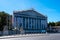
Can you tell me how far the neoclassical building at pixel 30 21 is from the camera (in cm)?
8928

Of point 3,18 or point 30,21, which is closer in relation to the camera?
point 3,18

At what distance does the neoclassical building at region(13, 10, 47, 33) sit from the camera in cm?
8928

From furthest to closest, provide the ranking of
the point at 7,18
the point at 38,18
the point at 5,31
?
the point at 38,18 → the point at 7,18 → the point at 5,31

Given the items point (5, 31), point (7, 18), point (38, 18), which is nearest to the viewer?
point (5, 31)

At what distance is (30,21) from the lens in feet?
309

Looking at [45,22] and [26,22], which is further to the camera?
[45,22]

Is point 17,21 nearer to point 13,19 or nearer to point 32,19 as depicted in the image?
point 13,19

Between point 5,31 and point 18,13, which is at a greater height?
point 18,13

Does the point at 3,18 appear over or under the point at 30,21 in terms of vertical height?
over

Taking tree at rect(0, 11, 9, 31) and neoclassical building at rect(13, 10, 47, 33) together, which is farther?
neoclassical building at rect(13, 10, 47, 33)

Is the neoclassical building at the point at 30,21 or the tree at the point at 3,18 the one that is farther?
the neoclassical building at the point at 30,21

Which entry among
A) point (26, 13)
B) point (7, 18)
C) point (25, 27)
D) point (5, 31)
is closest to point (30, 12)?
point (26, 13)

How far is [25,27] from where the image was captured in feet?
300

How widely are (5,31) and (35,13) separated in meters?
36.3
